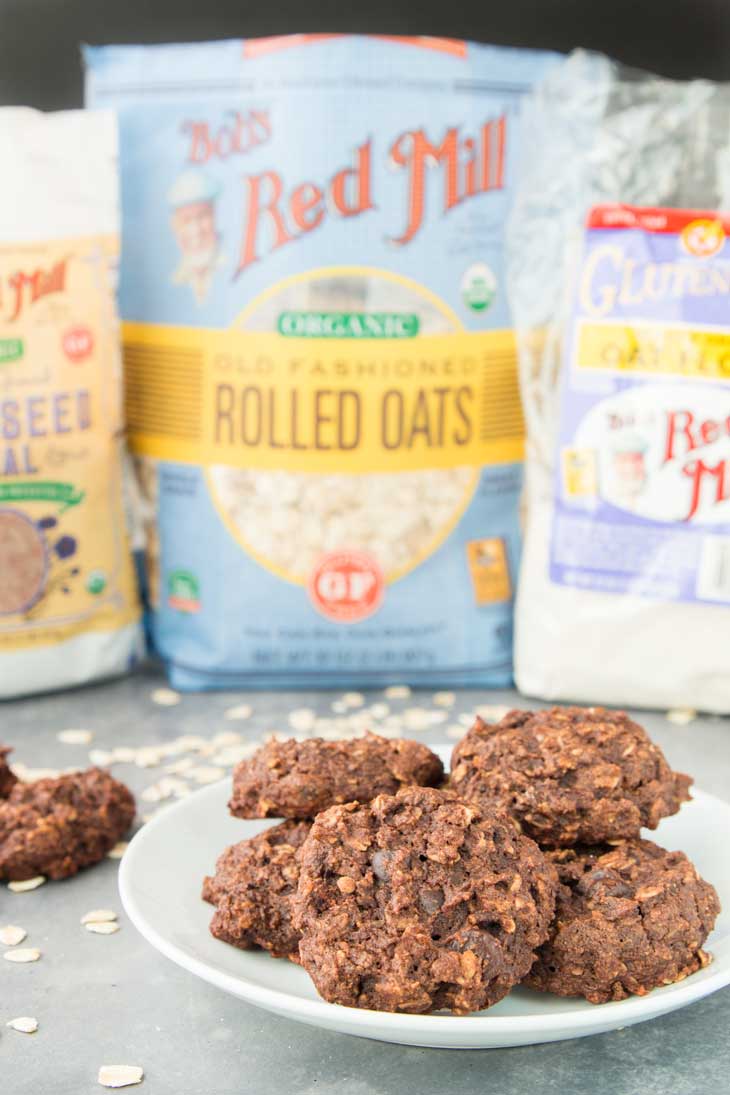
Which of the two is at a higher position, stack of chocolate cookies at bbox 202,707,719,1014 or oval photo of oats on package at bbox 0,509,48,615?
stack of chocolate cookies at bbox 202,707,719,1014

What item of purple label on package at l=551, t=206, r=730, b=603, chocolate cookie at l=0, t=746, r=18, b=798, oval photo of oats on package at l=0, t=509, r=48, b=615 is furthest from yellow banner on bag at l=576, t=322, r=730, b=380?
chocolate cookie at l=0, t=746, r=18, b=798

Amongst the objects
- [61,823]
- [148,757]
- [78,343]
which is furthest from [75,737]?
[78,343]

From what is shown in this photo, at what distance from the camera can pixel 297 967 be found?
1001 mm

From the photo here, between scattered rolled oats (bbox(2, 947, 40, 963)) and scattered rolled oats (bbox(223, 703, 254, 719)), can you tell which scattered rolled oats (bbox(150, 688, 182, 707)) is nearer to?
scattered rolled oats (bbox(223, 703, 254, 719))

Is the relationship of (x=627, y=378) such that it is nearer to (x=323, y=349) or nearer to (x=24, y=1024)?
(x=323, y=349)

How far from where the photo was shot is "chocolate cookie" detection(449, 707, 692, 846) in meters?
1.00

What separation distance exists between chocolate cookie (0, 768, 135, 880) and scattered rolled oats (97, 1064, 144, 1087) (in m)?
0.29

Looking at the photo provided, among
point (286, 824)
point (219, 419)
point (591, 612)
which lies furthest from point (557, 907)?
point (219, 419)

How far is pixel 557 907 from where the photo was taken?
95cm

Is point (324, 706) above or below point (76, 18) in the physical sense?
below

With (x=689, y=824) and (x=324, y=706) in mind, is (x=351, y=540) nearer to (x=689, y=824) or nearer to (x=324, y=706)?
(x=324, y=706)

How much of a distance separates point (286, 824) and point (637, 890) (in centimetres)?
26

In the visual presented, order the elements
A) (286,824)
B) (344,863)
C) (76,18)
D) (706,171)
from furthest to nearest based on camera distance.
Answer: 1. (76,18)
2. (706,171)
3. (286,824)
4. (344,863)

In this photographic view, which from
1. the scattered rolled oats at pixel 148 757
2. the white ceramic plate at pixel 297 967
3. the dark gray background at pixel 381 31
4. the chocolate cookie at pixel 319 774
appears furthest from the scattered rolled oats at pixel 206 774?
the dark gray background at pixel 381 31
